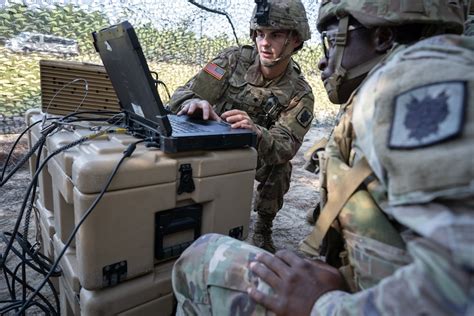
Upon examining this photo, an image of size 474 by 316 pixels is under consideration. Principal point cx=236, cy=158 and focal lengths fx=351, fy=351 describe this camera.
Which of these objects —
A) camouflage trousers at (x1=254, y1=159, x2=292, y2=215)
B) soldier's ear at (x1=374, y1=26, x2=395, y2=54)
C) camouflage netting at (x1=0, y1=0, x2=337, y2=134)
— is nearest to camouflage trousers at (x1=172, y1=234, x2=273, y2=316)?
soldier's ear at (x1=374, y1=26, x2=395, y2=54)

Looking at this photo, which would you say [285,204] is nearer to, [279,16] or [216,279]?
[279,16]

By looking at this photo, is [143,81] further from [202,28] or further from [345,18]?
[202,28]

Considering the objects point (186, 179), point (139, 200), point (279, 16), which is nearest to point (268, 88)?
point (279, 16)

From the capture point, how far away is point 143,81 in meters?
1.04

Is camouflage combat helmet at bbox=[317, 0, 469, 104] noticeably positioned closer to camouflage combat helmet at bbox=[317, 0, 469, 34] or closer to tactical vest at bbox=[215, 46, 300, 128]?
camouflage combat helmet at bbox=[317, 0, 469, 34]

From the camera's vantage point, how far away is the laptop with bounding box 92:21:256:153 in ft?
3.35

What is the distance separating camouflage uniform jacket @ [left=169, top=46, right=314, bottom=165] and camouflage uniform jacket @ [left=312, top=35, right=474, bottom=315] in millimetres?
1531

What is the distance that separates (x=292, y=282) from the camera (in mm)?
799

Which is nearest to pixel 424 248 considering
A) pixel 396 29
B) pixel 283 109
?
pixel 396 29

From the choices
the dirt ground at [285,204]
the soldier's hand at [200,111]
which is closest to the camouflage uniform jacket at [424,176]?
the soldier's hand at [200,111]

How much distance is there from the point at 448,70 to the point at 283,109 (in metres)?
1.79

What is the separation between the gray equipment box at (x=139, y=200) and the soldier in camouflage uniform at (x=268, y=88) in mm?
929

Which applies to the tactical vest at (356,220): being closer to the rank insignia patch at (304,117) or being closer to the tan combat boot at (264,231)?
the rank insignia patch at (304,117)

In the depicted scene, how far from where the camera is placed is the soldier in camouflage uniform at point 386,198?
54cm
